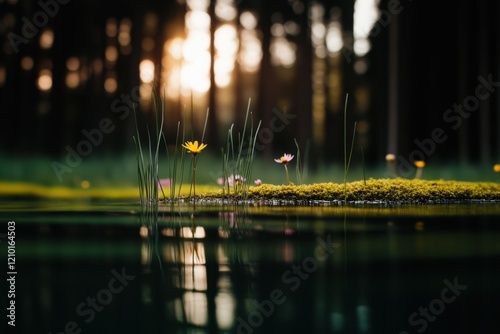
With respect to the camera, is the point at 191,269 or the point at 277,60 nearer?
the point at 191,269

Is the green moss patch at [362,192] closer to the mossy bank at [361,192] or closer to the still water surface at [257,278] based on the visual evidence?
the mossy bank at [361,192]

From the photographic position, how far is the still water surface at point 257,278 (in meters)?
0.93

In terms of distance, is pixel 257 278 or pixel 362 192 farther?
pixel 362 192

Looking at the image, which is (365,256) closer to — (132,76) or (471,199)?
(471,199)

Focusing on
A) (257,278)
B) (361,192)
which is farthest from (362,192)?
(257,278)

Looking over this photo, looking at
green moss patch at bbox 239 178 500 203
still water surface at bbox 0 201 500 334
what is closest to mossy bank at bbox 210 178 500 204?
green moss patch at bbox 239 178 500 203

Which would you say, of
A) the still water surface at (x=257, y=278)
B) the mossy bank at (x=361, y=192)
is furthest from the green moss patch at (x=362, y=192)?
the still water surface at (x=257, y=278)

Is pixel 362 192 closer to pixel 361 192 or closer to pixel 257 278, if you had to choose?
pixel 361 192

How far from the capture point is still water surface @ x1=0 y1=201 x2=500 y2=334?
36.6 inches

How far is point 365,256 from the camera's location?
Answer: 5.10 ft

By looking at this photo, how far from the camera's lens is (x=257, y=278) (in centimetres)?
124

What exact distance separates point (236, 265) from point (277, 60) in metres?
5.09

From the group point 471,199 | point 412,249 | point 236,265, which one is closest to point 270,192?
point 471,199

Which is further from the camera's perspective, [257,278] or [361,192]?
[361,192]
